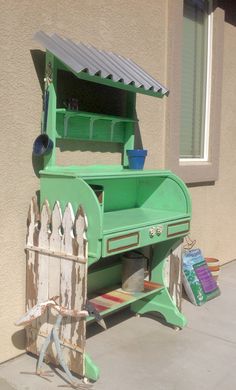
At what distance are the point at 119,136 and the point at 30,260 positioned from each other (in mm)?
1378

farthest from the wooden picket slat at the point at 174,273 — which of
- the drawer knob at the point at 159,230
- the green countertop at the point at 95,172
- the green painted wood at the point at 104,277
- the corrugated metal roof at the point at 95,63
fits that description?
the corrugated metal roof at the point at 95,63

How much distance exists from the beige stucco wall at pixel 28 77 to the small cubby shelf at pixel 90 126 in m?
0.17

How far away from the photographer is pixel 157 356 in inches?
133

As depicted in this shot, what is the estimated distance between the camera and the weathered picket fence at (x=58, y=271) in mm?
2891

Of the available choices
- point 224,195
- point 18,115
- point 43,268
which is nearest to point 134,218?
point 43,268

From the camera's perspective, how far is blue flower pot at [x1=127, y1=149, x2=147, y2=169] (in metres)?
3.72

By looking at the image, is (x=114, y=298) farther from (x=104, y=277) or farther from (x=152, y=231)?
(x=152, y=231)

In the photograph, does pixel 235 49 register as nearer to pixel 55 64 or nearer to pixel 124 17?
pixel 124 17

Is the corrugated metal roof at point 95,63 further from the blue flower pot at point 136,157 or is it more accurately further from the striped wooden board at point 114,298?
the striped wooden board at point 114,298

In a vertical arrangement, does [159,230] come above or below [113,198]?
below

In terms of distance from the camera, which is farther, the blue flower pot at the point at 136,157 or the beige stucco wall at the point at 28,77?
the blue flower pot at the point at 136,157

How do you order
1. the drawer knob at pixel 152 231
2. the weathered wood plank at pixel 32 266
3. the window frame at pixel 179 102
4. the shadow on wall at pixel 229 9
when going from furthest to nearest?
the shadow on wall at pixel 229 9 → the window frame at pixel 179 102 → the drawer knob at pixel 152 231 → the weathered wood plank at pixel 32 266

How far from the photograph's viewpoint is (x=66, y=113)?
3.33 metres

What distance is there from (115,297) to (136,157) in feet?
3.69
